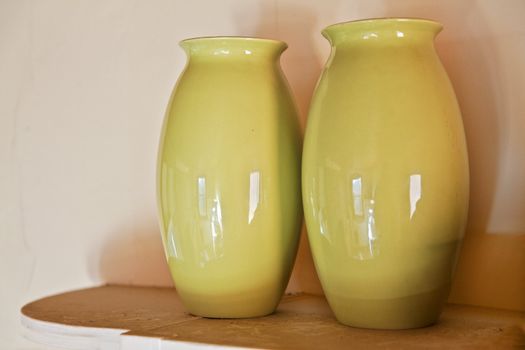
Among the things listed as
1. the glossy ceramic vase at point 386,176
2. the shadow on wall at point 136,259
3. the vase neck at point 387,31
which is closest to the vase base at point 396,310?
the glossy ceramic vase at point 386,176

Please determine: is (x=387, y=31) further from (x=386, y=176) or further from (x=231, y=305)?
(x=231, y=305)

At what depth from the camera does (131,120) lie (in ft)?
3.09

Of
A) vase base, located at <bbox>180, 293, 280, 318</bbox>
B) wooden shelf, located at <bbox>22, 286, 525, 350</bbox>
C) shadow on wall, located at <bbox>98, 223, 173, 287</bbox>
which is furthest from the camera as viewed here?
shadow on wall, located at <bbox>98, 223, 173, 287</bbox>

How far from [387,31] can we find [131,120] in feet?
1.42

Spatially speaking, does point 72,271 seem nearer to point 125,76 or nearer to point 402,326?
point 125,76

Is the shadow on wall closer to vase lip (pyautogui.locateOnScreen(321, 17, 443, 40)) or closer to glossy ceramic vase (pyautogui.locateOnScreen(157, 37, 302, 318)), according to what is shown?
glossy ceramic vase (pyautogui.locateOnScreen(157, 37, 302, 318))

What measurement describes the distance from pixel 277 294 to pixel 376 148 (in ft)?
0.61

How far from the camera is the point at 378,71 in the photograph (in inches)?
23.4

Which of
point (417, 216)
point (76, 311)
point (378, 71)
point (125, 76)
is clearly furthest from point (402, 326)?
point (125, 76)

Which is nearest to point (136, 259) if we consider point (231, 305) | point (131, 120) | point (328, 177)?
point (131, 120)

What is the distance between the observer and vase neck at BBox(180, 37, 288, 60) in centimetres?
67

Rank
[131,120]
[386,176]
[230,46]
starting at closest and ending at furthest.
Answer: [386,176] < [230,46] < [131,120]

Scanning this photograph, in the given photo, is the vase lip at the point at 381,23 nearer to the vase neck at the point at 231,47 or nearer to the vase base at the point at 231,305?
the vase neck at the point at 231,47

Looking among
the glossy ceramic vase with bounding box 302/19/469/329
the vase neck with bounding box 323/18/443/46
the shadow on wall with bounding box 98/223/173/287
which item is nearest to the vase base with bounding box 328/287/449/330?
the glossy ceramic vase with bounding box 302/19/469/329
